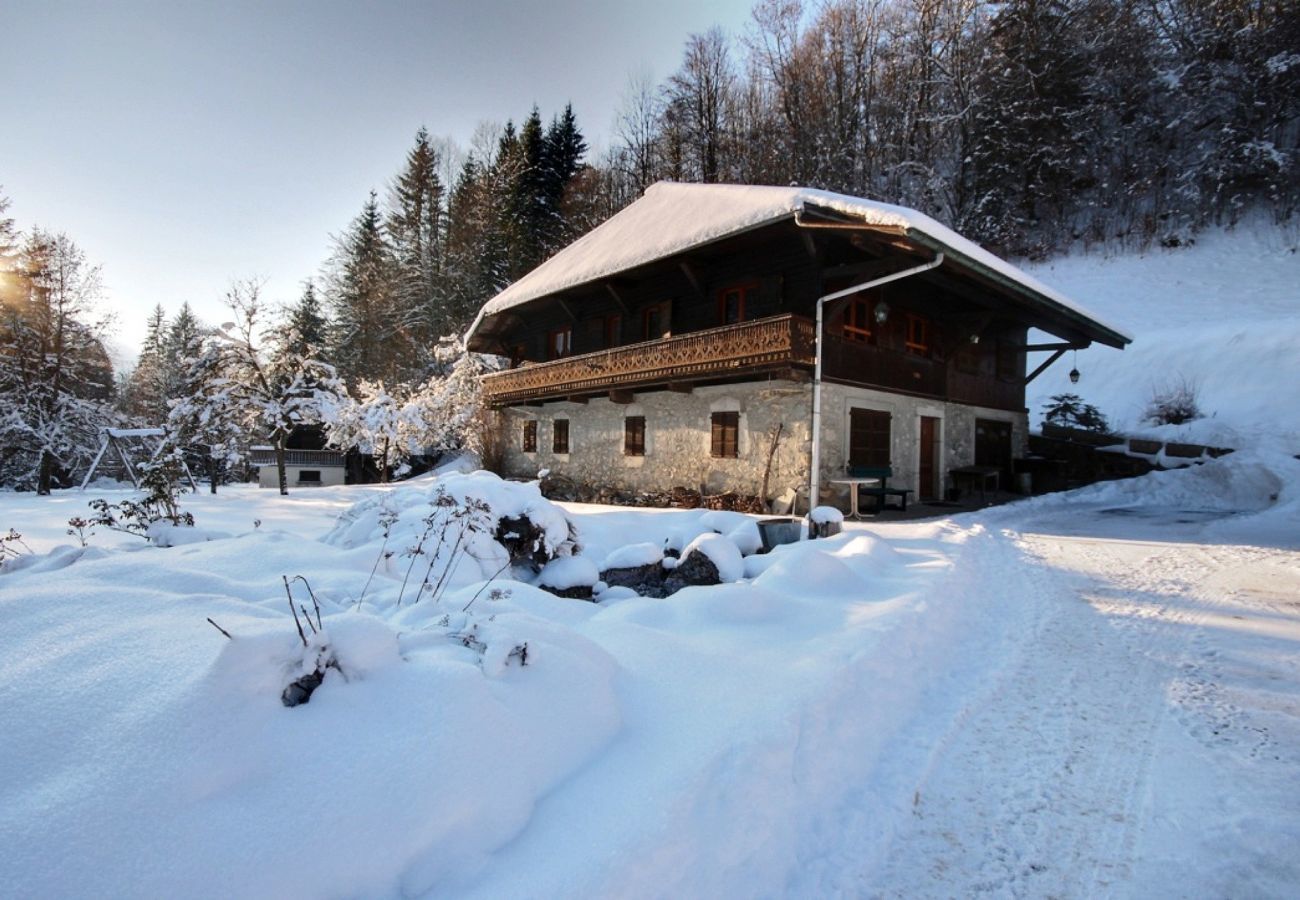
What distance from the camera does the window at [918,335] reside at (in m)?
15.3

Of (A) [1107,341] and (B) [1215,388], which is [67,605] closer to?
(A) [1107,341]

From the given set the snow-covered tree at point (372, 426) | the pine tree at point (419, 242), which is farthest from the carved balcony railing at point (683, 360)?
the pine tree at point (419, 242)

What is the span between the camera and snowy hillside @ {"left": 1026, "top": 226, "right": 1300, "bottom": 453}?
19.0m

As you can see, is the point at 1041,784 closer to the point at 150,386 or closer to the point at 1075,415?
the point at 1075,415

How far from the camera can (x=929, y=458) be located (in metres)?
15.7

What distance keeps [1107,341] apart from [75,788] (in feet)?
70.3

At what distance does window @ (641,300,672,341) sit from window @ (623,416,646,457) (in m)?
2.27

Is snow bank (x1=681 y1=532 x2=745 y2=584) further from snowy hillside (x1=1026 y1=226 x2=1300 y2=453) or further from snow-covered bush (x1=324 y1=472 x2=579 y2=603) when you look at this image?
snowy hillside (x1=1026 y1=226 x2=1300 y2=453)

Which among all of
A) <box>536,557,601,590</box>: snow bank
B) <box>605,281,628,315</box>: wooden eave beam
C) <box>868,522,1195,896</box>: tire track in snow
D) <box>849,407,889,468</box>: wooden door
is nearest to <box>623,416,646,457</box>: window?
<box>605,281,628,315</box>: wooden eave beam

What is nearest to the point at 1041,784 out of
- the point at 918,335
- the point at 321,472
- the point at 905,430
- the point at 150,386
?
the point at 905,430

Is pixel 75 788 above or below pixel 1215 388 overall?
below

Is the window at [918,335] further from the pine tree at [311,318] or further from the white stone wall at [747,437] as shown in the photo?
the pine tree at [311,318]

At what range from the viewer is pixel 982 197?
30.9 metres

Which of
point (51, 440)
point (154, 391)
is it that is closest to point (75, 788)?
point (51, 440)
